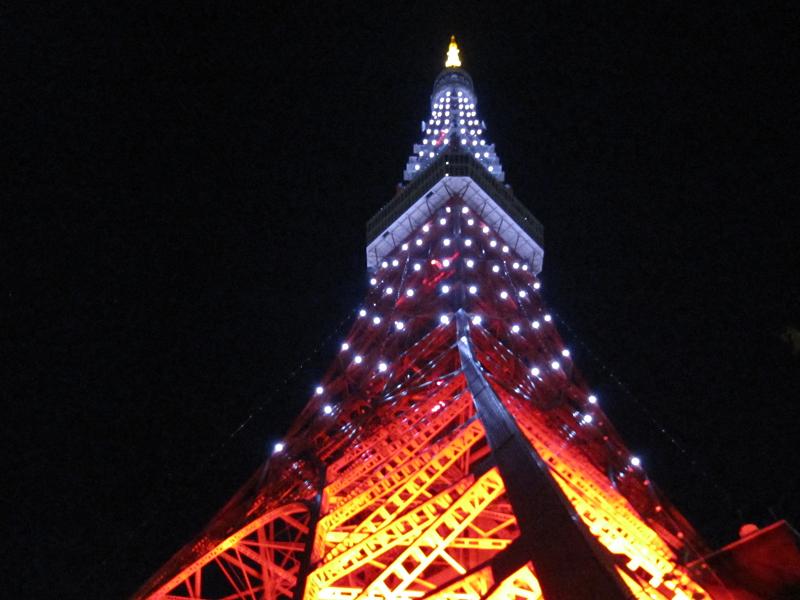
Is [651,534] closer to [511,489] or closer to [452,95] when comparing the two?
[511,489]

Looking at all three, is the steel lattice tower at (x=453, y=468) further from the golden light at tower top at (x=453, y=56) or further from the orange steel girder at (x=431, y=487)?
the golden light at tower top at (x=453, y=56)

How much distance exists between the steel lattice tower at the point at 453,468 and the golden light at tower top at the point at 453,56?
14386 mm

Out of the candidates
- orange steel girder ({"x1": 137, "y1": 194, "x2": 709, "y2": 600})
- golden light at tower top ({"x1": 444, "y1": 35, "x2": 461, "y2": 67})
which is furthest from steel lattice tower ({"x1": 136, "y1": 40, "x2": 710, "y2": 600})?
golden light at tower top ({"x1": 444, "y1": 35, "x2": 461, "y2": 67})

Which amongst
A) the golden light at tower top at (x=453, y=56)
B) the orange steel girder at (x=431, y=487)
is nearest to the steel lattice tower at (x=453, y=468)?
the orange steel girder at (x=431, y=487)

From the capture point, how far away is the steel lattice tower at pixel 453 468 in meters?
4.95

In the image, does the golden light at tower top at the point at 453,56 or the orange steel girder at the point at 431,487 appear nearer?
the orange steel girder at the point at 431,487

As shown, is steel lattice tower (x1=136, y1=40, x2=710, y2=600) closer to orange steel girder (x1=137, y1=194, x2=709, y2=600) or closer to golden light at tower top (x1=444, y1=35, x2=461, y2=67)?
orange steel girder (x1=137, y1=194, x2=709, y2=600)

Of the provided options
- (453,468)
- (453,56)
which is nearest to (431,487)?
(453,468)

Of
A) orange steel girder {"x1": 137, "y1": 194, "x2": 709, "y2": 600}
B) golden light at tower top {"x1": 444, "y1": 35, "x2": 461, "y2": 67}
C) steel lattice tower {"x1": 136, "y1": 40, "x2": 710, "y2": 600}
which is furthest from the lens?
golden light at tower top {"x1": 444, "y1": 35, "x2": 461, "y2": 67}

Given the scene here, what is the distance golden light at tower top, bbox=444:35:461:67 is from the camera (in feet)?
112

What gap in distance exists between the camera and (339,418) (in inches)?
494

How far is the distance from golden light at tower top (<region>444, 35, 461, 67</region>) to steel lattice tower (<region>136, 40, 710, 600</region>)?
1439cm

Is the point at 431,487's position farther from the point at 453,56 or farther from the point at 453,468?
the point at 453,56

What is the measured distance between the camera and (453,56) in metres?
35.0
